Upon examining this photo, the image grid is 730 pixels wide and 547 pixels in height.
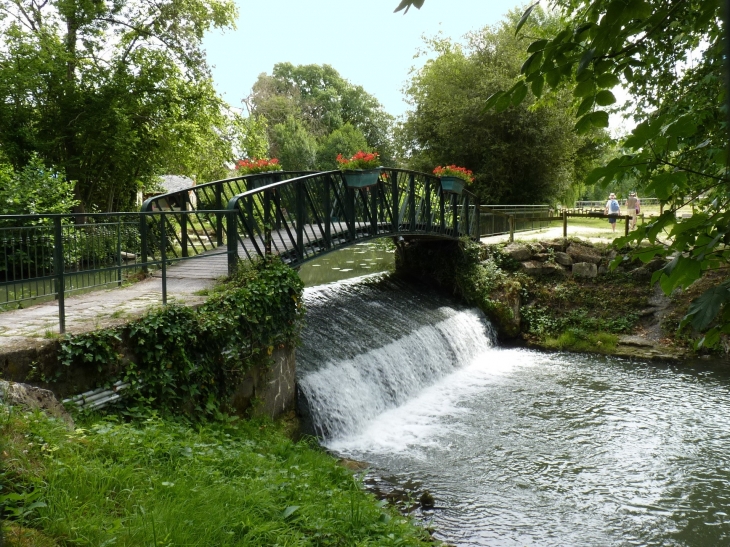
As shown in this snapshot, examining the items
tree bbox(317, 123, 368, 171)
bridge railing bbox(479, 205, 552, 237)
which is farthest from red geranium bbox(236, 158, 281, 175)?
tree bbox(317, 123, 368, 171)

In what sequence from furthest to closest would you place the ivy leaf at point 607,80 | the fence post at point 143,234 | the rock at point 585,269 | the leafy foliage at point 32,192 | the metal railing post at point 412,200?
the rock at point 585,269 → the metal railing post at point 412,200 → the leafy foliage at point 32,192 → the fence post at point 143,234 → the ivy leaf at point 607,80

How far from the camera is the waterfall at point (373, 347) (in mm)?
9703

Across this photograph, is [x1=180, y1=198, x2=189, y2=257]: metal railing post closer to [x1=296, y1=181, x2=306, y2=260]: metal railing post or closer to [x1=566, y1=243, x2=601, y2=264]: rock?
[x1=296, y1=181, x2=306, y2=260]: metal railing post

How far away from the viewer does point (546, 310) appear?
17141mm

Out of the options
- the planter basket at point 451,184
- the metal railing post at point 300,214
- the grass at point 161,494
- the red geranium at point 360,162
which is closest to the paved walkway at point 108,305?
the grass at point 161,494

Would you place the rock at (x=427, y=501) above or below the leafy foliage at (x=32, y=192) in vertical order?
below

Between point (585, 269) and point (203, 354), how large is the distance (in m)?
13.3

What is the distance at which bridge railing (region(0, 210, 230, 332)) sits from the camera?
6.02 metres

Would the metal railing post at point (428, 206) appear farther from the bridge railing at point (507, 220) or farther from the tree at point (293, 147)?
the tree at point (293, 147)

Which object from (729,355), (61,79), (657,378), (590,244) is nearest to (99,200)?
(61,79)

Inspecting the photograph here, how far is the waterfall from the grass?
3.56 m

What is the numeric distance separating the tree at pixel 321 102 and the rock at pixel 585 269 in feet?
120

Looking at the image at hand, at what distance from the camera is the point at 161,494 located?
420cm

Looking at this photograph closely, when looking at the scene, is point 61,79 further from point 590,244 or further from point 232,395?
point 590,244
